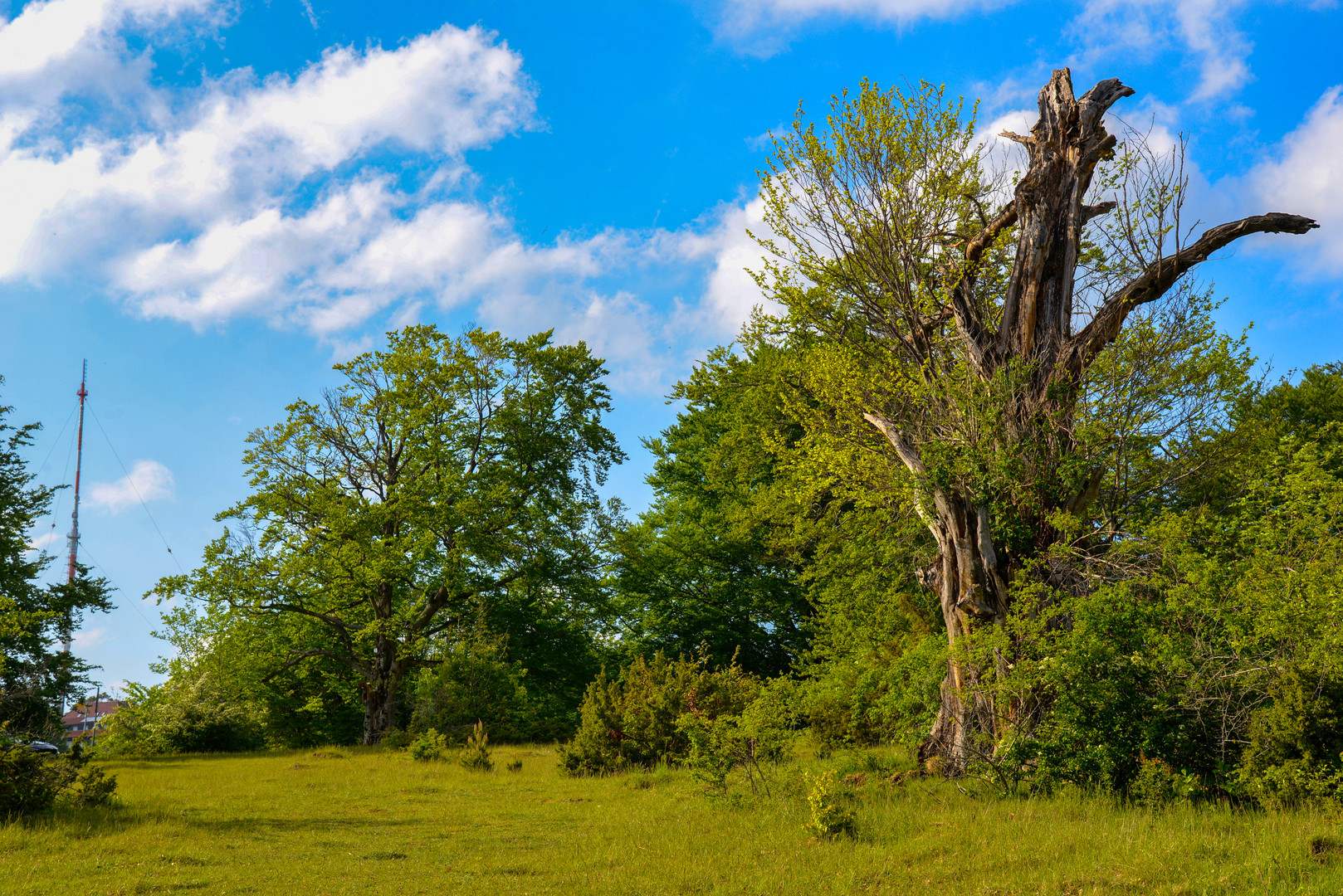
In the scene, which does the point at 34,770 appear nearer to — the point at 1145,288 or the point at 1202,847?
the point at 1202,847

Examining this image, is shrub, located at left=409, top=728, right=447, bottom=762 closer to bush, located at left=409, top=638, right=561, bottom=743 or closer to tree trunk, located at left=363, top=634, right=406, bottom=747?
bush, located at left=409, top=638, right=561, bottom=743

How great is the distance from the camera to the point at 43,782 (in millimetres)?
11211

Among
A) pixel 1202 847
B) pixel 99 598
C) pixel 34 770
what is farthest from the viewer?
pixel 99 598

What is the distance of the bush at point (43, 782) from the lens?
10789 millimetres

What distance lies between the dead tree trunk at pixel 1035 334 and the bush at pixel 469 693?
12.9m

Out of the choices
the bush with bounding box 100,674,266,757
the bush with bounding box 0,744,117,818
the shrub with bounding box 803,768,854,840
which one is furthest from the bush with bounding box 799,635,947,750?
the bush with bounding box 100,674,266,757

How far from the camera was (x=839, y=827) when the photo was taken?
9445 mm

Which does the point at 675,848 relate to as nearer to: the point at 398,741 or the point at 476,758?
the point at 476,758

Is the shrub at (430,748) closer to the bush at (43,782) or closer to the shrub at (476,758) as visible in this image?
the shrub at (476,758)

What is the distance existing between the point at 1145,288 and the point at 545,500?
2023cm

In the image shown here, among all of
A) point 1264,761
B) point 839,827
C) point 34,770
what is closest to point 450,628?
point 34,770

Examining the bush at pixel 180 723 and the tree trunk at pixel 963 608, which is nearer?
the tree trunk at pixel 963 608

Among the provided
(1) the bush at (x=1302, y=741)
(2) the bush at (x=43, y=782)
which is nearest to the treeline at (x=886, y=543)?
(1) the bush at (x=1302, y=741)

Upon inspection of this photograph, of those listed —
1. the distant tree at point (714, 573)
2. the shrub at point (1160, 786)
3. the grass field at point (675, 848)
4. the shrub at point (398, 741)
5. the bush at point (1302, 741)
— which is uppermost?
the distant tree at point (714, 573)
